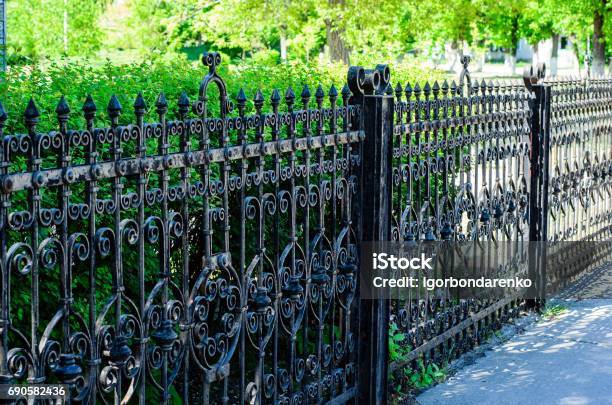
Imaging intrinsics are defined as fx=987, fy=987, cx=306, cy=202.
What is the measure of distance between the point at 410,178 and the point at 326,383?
4.66 feet

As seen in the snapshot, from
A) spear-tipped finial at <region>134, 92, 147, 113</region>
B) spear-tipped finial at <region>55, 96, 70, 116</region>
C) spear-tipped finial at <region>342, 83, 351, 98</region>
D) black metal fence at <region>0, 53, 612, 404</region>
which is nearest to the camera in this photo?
spear-tipped finial at <region>55, 96, 70, 116</region>

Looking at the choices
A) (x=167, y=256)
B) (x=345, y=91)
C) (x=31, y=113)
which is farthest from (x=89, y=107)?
(x=345, y=91)

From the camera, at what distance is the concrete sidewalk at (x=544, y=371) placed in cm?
579

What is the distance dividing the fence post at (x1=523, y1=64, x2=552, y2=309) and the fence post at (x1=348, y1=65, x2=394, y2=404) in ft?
9.07

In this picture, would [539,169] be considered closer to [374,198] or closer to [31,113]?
[374,198]

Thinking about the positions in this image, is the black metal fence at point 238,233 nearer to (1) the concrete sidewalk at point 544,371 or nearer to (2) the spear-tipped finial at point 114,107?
(2) the spear-tipped finial at point 114,107

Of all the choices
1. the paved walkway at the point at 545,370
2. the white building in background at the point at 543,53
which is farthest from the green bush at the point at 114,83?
the white building in background at the point at 543,53

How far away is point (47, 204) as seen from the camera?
12.6 ft

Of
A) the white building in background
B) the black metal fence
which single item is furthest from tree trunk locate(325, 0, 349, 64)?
the white building in background

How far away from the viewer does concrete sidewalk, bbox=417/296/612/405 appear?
5793 millimetres

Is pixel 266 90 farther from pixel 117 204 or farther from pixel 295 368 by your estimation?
pixel 117 204

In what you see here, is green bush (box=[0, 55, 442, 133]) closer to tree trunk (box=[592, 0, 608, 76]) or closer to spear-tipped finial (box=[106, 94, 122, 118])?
spear-tipped finial (box=[106, 94, 122, 118])

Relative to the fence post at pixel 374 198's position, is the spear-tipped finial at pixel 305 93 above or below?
above

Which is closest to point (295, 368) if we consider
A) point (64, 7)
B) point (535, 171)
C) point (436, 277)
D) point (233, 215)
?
point (233, 215)
